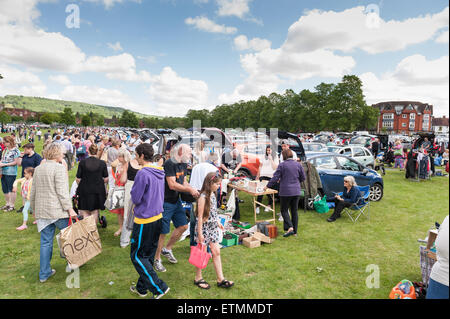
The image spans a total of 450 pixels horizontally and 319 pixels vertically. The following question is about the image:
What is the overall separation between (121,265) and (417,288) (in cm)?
466

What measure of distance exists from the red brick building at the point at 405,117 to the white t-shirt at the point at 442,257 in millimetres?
106674

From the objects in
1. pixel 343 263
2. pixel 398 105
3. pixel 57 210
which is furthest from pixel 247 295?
pixel 398 105

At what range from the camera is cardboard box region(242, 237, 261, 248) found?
5762mm

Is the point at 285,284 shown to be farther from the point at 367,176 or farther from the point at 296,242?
the point at 367,176

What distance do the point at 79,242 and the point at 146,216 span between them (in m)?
1.58

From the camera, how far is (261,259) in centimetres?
524

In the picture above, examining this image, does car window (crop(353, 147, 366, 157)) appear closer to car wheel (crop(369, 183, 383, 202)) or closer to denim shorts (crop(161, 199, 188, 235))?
car wheel (crop(369, 183, 383, 202))

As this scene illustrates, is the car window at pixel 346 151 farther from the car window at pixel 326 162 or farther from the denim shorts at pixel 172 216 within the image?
the denim shorts at pixel 172 216

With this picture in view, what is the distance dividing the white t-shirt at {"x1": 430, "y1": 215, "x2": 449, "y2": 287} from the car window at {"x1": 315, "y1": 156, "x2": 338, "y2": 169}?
6614 mm

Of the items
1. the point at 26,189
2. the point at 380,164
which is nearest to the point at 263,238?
the point at 26,189

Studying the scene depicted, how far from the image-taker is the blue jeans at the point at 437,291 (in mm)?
2398

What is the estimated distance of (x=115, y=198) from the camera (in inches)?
219

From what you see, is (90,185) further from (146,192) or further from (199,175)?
(146,192)

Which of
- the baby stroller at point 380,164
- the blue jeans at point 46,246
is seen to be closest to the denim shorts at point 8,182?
the blue jeans at point 46,246
